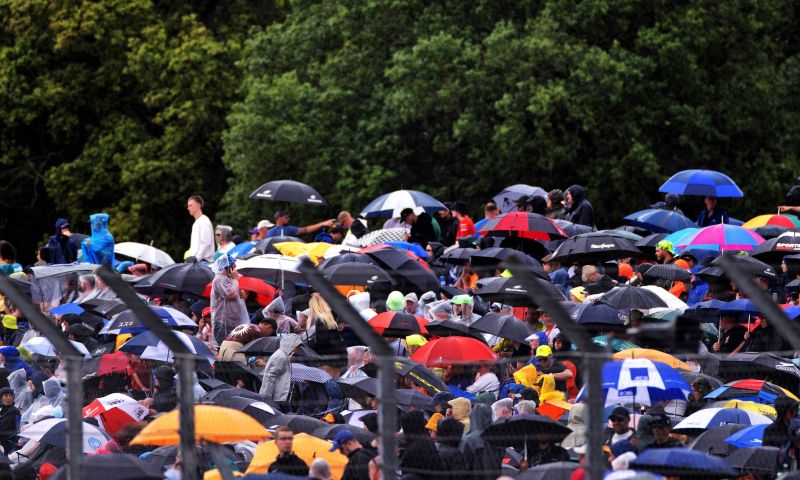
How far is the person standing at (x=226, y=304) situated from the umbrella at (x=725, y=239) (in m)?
4.92

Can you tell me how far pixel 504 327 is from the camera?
15766mm

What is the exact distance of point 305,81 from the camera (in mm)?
36281

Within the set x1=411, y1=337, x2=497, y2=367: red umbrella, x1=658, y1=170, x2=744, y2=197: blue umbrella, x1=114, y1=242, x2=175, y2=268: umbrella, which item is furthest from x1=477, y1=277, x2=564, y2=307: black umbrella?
x1=114, y1=242, x2=175, y2=268: umbrella

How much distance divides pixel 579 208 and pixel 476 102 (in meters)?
11.4

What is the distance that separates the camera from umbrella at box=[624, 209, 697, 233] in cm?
2145

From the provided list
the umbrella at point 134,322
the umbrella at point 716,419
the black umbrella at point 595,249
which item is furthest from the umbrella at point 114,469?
the black umbrella at point 595,249

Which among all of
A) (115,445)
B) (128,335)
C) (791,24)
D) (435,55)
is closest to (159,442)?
(115,445)

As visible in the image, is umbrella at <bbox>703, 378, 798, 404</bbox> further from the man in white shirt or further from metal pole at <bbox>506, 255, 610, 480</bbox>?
the man in white shirt

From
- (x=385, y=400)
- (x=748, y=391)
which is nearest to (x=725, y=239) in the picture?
(x=748, y=391)

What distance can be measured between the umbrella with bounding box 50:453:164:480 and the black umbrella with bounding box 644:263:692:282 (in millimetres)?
8949

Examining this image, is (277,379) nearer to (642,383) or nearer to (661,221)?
(642,383)

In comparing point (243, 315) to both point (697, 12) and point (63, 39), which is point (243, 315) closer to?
point (697, 12)

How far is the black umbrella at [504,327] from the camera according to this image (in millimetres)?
15648

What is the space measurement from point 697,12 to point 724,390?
2193 cm
